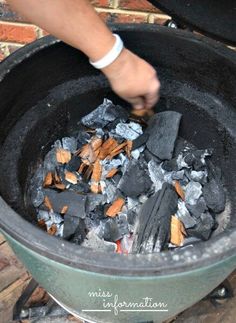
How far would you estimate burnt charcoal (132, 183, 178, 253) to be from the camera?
1138mm

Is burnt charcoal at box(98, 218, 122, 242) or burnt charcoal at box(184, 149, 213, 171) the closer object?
burnt charcoal at box(98, 218, 122, 242)

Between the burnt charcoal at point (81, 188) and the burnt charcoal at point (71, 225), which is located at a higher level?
the burnt charcoal at point (81, 188)

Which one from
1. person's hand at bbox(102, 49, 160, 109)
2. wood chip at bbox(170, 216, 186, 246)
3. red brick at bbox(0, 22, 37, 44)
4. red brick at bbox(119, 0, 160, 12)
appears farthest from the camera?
red brick at bbox(0, 22, 37, 44)

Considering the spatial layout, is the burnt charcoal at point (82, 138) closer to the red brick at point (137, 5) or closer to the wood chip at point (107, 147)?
the wood chip at point (107, 147)

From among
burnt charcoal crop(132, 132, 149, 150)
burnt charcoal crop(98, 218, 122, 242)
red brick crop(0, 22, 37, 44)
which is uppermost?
red brick crop(0, 22, 37, 44)

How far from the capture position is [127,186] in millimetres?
1265

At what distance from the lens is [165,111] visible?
1.37 m

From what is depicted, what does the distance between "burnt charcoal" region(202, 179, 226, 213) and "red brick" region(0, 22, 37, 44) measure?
2.95 feet

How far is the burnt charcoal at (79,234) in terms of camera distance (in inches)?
47.3

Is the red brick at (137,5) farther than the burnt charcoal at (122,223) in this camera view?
Yes

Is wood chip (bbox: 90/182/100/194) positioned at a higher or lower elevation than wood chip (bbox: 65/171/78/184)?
lower

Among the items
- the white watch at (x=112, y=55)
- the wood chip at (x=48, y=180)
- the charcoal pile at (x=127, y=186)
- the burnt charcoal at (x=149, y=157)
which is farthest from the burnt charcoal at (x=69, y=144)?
the white watch at (x=112, y=55)

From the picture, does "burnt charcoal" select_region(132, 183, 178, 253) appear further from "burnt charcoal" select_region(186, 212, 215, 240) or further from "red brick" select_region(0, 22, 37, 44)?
"red brick" select_region(0, 22, 37, 44)

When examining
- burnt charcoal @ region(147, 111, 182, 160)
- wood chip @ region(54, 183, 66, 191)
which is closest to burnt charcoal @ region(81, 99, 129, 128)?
burnt charcoal @ region(147, 111, 182, 160)
